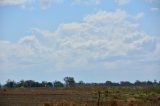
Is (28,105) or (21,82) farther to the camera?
(21,82)

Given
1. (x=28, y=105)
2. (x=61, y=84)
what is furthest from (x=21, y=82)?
(x=28, y=105)

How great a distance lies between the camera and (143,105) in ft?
115

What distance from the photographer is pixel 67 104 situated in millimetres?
31781

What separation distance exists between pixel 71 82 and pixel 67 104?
4138 inches

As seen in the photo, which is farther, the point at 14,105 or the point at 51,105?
the point at 14,105

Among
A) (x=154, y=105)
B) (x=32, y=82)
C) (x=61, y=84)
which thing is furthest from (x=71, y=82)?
(x=154, y=105)

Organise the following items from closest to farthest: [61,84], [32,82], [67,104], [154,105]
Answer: [67,104] < [154,105] < [32,82] < [61,84]

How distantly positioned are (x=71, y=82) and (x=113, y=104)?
103m

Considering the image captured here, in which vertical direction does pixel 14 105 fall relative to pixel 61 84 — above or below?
below

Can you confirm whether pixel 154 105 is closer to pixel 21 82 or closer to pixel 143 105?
pixel 143 105

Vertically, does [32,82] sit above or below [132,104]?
above

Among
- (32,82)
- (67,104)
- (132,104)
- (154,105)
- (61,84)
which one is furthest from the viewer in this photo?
(61,84)

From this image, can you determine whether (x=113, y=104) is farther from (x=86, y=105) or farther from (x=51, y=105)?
(x=51, y=105)

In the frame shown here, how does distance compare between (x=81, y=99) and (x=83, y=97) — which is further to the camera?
(x=83, y=97)
